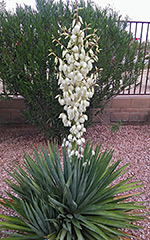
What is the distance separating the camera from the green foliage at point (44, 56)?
3.29m

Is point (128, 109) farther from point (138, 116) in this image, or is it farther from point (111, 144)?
point (111, 144)

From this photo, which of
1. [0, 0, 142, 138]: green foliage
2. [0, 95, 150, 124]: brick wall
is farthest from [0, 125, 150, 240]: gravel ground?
[0, 0, 142, 138]: green foliage

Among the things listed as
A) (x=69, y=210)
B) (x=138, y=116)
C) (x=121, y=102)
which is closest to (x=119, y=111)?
(x=121, y=102)

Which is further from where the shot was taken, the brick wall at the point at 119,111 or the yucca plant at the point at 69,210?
the brick wall at the point at 119,111

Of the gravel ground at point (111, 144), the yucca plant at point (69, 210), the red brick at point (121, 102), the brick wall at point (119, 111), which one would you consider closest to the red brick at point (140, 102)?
the brick wall at point (119, 111)

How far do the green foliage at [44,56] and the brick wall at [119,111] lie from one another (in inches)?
42.2

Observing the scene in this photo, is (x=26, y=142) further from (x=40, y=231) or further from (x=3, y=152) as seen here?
(x=40, y=231)

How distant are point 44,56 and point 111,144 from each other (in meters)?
1.90

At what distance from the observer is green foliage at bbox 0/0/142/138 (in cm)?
329

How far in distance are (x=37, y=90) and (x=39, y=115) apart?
418 mm

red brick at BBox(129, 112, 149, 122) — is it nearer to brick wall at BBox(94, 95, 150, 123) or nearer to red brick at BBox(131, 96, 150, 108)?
brick wall at BBox(94, 95, 150, 123)

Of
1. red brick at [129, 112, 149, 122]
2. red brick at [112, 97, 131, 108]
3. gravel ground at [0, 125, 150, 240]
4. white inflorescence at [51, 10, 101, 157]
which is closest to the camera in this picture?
white inflorescence at [51, 10, 101, 157]

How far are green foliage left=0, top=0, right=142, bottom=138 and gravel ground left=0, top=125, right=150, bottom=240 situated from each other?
1.95 feet

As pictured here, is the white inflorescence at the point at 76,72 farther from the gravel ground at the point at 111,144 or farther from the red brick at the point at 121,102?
the red brick at the point at 121,102
